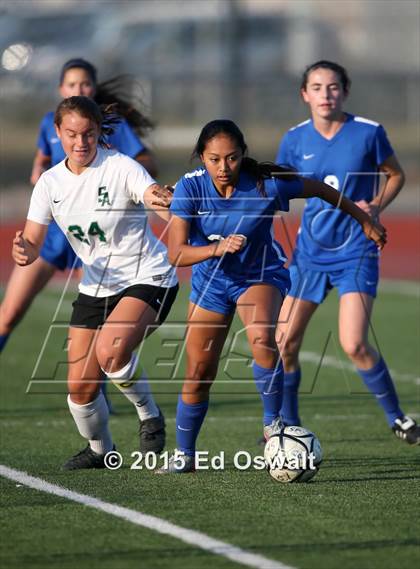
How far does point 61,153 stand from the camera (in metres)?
8.65

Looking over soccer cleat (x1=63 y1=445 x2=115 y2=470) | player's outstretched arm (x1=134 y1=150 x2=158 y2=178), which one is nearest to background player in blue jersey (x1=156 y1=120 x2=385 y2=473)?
soccer cleat (x1=63 y1=445 x2=115 y2=470)

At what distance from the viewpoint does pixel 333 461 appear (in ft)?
23.1

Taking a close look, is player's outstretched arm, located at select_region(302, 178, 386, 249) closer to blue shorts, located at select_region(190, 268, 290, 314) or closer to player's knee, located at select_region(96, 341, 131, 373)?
blue shorts, located at select_region(190, 268, 290, 314)

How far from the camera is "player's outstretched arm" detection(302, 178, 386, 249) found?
646cm

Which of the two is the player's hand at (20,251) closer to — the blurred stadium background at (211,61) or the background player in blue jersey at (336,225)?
the background player in blue jersey at (336,225)

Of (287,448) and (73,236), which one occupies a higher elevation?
(73,236)

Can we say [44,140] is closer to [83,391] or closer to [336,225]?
[336,225]

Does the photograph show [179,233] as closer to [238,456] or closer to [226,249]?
[226,249]

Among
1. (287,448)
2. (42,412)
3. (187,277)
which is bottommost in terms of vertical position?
(187,277)

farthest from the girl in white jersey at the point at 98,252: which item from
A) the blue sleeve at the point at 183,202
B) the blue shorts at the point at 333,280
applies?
the blue shorts at the point at 333,280

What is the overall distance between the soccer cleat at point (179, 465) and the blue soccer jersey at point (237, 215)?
998 mm

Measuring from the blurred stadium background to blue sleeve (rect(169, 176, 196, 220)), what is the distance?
54.9ft

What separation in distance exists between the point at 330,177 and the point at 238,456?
1.80 metres

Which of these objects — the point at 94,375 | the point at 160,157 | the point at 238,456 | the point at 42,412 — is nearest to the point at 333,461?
the point at 238,456
